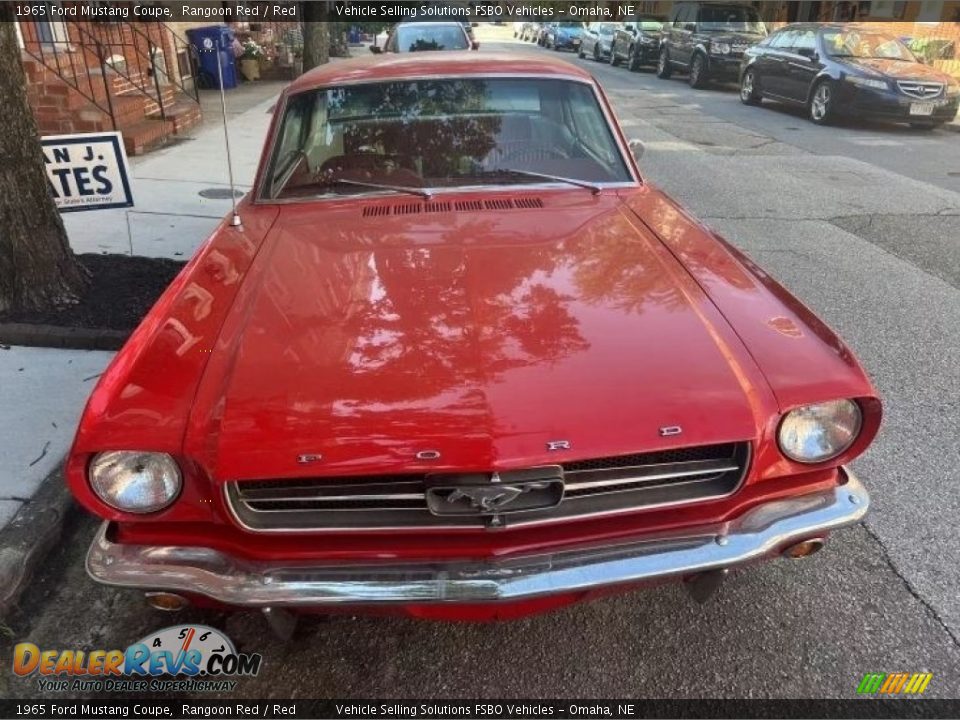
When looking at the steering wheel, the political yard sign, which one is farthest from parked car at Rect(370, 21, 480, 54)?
the steering wheel

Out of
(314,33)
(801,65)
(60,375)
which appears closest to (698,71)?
(801,65)

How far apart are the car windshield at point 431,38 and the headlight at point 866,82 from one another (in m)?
6.58

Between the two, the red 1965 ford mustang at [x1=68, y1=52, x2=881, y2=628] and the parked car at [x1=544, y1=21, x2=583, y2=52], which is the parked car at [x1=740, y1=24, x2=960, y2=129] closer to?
the red 1965 ford mustang at [x1=68, y1=52, x2=881, y2=628]

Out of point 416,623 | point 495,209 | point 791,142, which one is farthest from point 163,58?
point 416,623

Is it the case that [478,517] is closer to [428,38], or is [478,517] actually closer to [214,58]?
[428,38]

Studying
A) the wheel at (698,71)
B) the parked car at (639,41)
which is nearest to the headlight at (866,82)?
the wheel at (698,71)

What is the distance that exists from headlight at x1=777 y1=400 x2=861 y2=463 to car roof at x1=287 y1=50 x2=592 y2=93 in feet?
6.81

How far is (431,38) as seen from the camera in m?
13.7

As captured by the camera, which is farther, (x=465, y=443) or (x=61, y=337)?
(x=61, y=337)

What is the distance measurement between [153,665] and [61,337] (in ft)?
8.18

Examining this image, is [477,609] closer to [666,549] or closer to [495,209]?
[666,549]

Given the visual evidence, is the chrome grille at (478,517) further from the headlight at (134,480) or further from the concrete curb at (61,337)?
the concrete curb at (61,337)

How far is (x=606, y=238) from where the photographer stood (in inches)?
104

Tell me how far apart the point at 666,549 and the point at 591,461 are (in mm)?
308
